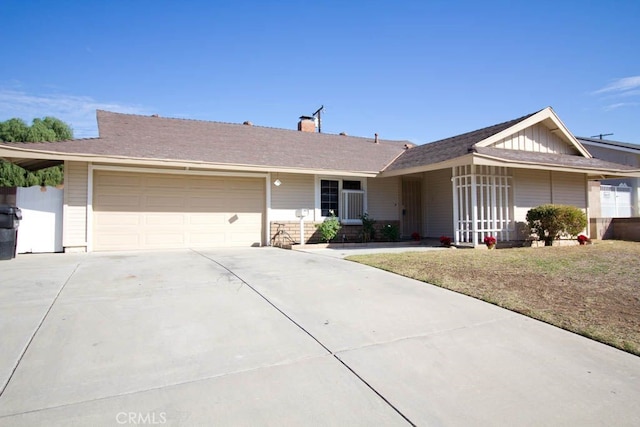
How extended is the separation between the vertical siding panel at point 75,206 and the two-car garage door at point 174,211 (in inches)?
11.6

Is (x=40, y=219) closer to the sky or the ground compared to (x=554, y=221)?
closer to the sky

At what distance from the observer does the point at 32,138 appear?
25891 mm

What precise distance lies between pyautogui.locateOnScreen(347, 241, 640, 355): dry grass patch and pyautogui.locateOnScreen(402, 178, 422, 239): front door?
237 inches

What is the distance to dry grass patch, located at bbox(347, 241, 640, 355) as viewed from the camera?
14.6 ft

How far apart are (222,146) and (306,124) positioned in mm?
6308

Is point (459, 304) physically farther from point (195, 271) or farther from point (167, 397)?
point (195, 271)

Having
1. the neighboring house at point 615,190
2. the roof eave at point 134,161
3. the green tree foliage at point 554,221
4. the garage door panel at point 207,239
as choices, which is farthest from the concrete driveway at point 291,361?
the neighboring house at point 615,190

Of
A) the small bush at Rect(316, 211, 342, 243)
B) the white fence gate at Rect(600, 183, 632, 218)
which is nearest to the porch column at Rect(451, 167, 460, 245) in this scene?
the small bush at Rect(316, 211, 342, 243)

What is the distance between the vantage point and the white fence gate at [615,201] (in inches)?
682

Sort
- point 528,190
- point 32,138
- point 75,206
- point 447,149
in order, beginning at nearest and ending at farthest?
point 75,206
point 447,149
point 528,190
point 32,138

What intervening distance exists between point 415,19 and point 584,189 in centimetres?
917

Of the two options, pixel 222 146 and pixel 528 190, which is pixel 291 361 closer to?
pixel 222 146

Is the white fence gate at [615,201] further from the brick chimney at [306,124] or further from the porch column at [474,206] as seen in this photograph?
the brick chimney at [306,124]

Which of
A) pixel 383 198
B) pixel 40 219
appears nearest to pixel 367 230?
pixel 383 198
